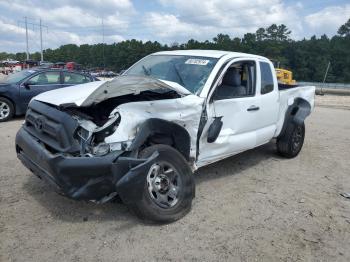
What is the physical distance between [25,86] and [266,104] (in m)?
7.22

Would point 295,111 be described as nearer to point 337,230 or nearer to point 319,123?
point 337,230

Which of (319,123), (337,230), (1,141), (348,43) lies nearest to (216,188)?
(337,230)

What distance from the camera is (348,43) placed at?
9862cm

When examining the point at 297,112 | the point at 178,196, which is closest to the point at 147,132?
the point at 178,196

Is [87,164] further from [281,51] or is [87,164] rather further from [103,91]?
[281,51]

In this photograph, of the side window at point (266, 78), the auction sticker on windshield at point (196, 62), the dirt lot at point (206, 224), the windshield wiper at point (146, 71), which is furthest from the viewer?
→ the side window at point (266, 78)

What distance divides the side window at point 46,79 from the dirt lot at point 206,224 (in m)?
5.46

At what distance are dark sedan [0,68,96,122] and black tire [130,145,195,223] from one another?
7.58 metres

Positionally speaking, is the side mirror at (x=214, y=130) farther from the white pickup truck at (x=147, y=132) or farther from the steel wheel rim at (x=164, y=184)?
the steel wheel rim at (x=164, y=184)

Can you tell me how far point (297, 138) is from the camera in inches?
279

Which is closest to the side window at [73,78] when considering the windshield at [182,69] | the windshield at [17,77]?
the windshield at [17,77]

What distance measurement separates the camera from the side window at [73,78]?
1143 centimetres

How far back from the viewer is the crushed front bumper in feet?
11.9

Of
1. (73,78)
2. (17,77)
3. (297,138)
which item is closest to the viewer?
(297,138)
